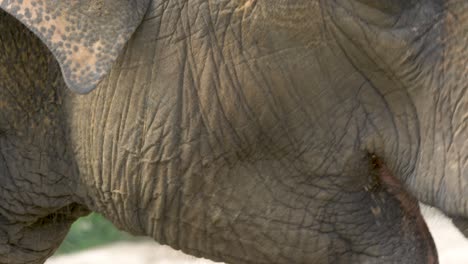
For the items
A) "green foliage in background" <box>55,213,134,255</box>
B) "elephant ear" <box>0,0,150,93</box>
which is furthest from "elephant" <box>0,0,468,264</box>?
"green foliage in background" <box>55,213,134,255</box>

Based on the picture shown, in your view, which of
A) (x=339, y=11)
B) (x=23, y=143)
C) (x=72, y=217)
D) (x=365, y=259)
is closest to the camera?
(x=339, y=11)

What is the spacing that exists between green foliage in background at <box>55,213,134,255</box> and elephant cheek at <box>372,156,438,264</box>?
436 cm

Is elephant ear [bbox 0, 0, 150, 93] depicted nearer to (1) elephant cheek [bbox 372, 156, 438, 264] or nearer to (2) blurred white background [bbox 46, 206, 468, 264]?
(1) elephant cheek [bbox 372, 156, 438, 264]

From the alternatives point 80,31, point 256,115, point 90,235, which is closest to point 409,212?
point 256,115

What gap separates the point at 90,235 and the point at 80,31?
4718 millimetres

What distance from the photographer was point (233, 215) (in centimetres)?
313

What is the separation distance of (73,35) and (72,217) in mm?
804

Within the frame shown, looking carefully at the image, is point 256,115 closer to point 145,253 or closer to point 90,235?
point 145,253

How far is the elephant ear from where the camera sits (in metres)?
2.91

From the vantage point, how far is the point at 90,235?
24.8 ft

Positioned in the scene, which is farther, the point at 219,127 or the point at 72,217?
the point at 72,217

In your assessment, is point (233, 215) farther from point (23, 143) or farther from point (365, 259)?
point (23, 143)

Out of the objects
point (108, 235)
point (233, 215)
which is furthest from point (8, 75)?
point (108, 235)

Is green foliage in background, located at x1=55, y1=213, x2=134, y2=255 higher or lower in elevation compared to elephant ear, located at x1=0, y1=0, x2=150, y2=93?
lower
